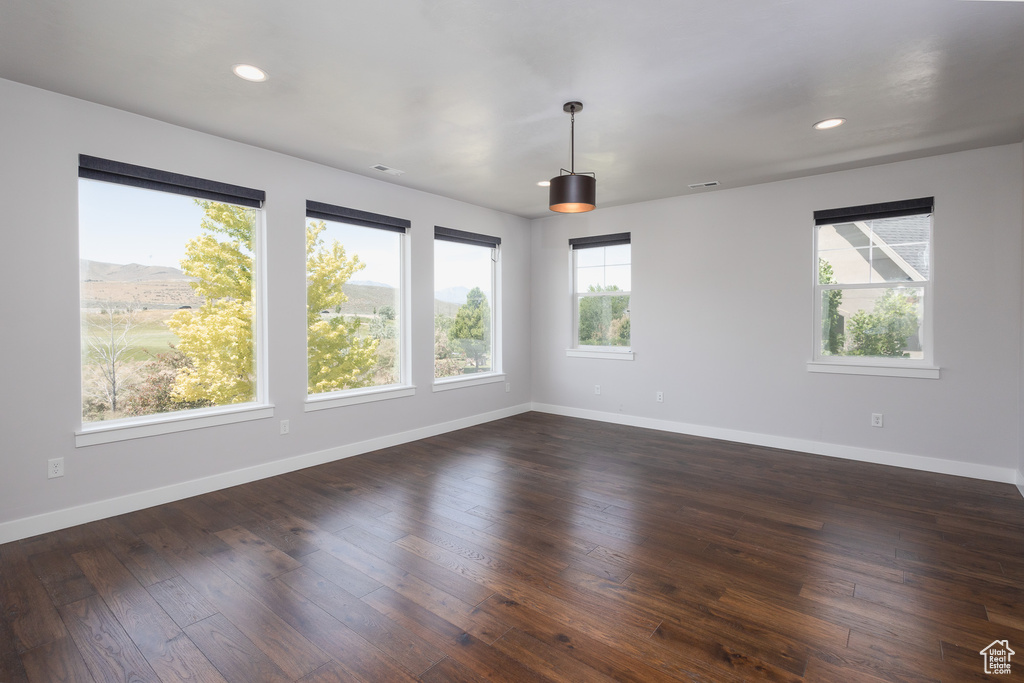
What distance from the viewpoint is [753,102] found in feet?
10.3

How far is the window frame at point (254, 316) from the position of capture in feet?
10.6

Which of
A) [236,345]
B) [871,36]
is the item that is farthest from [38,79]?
[871,36]

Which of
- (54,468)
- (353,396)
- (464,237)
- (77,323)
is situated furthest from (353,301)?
(54,468)

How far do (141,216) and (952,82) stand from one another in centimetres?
527

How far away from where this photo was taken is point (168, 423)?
138 inches

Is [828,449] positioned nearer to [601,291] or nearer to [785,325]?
[785,325]

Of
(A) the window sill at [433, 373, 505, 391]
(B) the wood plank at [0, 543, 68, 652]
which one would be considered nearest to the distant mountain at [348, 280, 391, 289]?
(A) the window sill at [433, 373, 505, 391]

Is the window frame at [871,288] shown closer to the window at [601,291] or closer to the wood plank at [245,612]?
the window at [601,291]

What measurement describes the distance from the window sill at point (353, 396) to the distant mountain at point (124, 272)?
1.42 meters

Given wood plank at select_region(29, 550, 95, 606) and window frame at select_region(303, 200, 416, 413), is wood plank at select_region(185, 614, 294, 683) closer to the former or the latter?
wood plank at select_region(29, 550, 95, 606)

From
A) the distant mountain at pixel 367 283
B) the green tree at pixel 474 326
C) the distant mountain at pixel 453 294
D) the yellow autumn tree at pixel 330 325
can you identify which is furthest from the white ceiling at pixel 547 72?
the green tree at pixel 474 326

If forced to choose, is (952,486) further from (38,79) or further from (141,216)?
(38,79)

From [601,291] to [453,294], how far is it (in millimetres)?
1891

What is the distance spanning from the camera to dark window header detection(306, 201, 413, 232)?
4438mm
